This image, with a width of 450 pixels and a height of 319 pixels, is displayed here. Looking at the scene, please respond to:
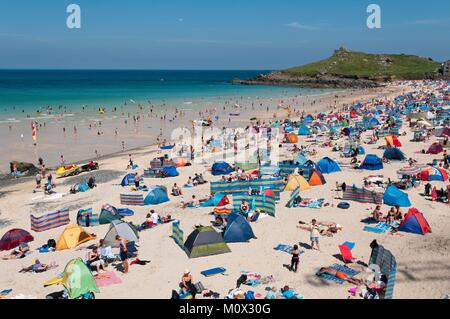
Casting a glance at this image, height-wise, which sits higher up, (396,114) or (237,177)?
(396,114)

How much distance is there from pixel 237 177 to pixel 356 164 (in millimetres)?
7056

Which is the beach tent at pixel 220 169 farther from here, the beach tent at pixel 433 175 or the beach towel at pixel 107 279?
the beach towel at pixel 107 279

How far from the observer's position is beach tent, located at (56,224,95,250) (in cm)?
1345

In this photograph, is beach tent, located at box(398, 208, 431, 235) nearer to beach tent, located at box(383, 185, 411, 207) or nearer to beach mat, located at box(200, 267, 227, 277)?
beach tent, located at box(383, 185, 411, 207)

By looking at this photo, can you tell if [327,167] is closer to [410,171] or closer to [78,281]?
[410,171]

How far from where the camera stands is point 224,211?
15828 millimetres

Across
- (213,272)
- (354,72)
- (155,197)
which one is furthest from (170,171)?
(354,72)

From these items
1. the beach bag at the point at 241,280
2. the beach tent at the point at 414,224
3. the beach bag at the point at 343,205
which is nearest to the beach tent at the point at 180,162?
the beach bag at the point at 343,205

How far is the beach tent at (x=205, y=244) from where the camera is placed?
12.3m

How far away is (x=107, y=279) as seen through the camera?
11.0 meters

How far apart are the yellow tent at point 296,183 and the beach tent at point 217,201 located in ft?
10.4

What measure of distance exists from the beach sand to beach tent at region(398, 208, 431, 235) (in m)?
0.26
